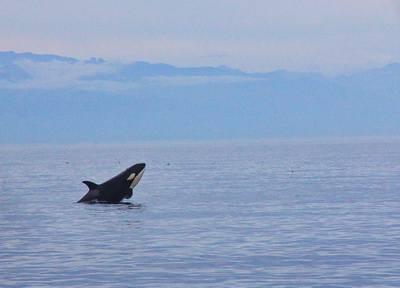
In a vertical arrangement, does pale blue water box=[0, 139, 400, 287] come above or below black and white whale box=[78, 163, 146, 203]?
below

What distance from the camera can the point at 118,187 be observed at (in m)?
45.6

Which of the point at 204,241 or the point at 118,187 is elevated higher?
the point at 118,187

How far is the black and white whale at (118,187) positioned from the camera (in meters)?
45.3

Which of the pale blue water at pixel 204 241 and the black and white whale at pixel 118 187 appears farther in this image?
the black and white whale at pixel 118 187

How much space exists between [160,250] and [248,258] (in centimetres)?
353

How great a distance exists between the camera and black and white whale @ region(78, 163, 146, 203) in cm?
4531

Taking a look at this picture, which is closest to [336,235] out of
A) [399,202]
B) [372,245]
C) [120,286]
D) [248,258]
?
[372,245]

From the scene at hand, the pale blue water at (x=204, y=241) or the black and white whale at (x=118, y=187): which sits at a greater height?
the black and white whale at (x=118, y=187)

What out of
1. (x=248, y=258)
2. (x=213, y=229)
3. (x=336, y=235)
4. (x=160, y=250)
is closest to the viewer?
(x=248, y=258)

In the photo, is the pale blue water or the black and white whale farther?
the black and white whale

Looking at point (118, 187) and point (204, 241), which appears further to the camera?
point (118, 187)

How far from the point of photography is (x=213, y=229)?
33.8 m

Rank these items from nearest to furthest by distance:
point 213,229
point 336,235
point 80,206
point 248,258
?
point 248,258 → point 336,235 → point 213,229 → point 80,206

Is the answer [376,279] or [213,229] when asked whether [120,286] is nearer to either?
[376,279]
